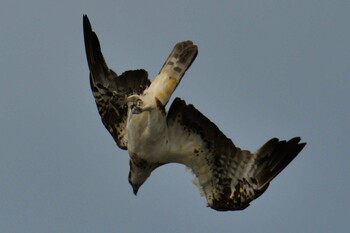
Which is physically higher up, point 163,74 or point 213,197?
point 163,74

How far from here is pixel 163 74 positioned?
23.1 metres

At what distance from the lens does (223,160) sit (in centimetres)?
2302

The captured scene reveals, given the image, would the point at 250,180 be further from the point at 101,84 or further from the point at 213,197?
the point at 101,84

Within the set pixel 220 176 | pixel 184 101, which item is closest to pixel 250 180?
pixel 220 176

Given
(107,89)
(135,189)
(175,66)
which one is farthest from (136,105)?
(135,189)

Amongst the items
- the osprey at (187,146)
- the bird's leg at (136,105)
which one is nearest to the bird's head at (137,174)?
the osprey at (187,146)

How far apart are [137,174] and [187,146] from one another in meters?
1.17

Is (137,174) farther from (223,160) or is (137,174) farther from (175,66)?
(175,66)

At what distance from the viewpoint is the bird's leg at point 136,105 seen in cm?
2239

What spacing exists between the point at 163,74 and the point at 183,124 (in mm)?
1074

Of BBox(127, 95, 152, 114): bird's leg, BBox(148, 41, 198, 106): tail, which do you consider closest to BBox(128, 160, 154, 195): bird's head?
BBox(127, 95, 152, 114): bird's leg

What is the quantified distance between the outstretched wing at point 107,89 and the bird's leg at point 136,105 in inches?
39.7

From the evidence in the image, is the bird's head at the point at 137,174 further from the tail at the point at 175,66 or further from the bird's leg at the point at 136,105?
the tail at the point at 175,66

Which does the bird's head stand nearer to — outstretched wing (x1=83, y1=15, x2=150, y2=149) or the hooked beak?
the hooked beak
